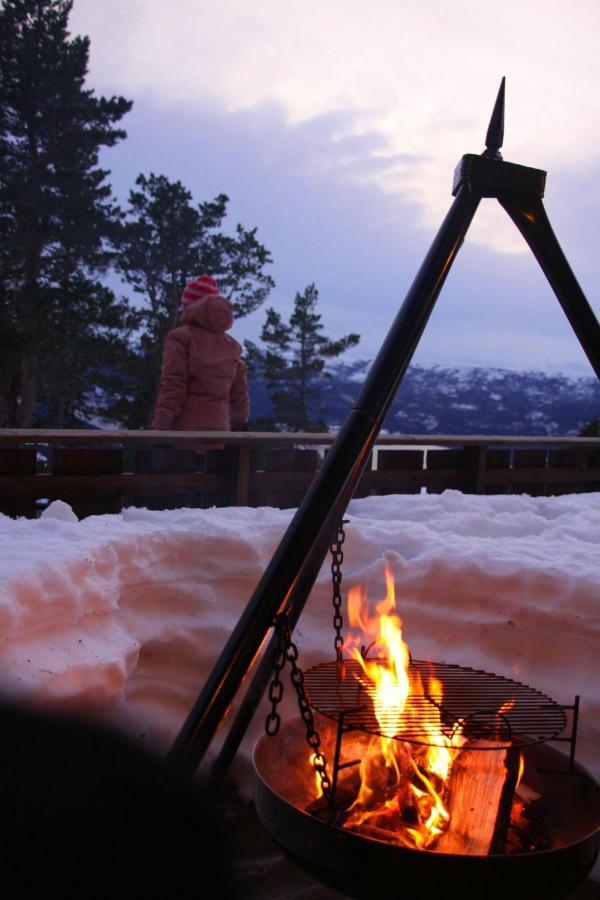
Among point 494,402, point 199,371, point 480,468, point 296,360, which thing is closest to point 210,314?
point 199,371

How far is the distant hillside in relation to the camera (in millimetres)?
13396

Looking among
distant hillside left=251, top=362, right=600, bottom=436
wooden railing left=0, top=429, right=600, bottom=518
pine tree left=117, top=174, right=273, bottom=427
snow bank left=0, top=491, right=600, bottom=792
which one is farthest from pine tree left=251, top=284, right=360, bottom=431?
snow bank left=0, top=491, right=600, bottom=792

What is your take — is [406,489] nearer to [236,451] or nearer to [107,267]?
[236,451]

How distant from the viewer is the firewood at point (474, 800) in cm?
204

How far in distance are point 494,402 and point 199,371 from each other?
944cm

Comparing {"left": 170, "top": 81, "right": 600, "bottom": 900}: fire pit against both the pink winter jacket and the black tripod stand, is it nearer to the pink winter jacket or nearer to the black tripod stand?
the black tripod stand

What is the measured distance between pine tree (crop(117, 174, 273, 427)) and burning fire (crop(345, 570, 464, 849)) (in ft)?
57.0

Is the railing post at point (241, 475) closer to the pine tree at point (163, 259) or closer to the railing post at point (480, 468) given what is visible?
the railing post at point (480, 468)

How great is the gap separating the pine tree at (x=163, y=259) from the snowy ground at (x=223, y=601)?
1622 cm

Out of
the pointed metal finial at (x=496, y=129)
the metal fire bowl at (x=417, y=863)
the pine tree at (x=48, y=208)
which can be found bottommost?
the metal fire bowl at (x=417, y=863)

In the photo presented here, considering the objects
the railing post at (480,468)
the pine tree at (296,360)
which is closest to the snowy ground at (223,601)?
the railing post at (480,468)

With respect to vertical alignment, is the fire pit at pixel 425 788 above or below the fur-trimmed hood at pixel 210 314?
below

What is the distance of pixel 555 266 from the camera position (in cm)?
237

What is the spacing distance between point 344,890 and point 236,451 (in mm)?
3760
